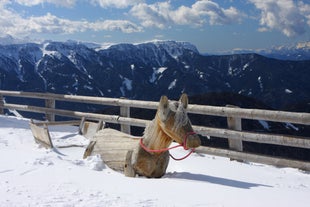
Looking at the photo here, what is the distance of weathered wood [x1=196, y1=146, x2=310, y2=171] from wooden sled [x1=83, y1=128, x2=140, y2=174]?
1872 millimetres

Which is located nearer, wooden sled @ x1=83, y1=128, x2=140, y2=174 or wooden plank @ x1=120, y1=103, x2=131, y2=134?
wooden sled @ x1=83, y1=128, x2=140, y2=174

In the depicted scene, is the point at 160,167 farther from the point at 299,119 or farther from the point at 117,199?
the point at 299,119

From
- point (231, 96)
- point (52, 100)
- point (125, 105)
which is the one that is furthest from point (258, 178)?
point (231, 96)

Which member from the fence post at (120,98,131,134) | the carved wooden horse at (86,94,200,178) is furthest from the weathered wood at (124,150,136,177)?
the fence post at (120,98,131,134)

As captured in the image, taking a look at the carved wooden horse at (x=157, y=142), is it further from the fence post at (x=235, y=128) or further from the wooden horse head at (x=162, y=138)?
the fence post at (x=235, y=128)

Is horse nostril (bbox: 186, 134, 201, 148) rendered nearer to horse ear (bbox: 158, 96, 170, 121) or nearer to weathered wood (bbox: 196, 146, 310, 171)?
horse ear (bbox: 158, 96, 170, 121)

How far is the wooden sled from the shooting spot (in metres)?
5.40

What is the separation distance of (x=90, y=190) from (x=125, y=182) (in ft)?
1.87

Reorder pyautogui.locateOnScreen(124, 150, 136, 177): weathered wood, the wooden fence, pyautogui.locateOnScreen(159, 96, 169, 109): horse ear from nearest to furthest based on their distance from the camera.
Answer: pyautogui.locateOnScreen(159, 96, 169, 109): horse ear → pyautogui.locateOnScreen(124, 150, 136, 177): weathered wood → the wooden fence

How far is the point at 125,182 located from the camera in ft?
14.0

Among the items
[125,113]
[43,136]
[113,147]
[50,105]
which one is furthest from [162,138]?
[50,105]

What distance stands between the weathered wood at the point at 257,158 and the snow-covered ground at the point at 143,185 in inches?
5.0

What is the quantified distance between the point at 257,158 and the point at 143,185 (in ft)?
9.75

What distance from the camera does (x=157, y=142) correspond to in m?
4.97
